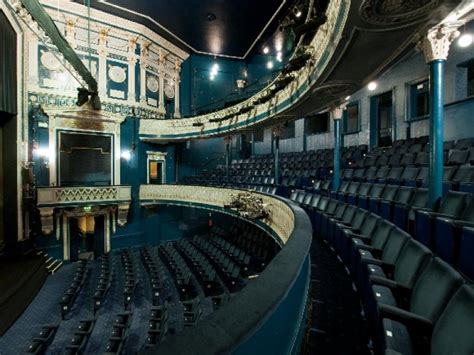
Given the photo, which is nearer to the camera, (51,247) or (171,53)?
(51,247)

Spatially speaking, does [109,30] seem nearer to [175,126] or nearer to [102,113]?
[102,113]

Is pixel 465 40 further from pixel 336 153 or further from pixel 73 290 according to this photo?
pixel 73 290

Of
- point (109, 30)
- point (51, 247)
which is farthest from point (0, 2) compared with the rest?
point (51, 247)

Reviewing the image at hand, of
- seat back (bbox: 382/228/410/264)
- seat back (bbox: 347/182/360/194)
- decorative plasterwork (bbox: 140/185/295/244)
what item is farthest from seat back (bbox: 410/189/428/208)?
decorative plasterwork (bbox: 140/185/295/244)

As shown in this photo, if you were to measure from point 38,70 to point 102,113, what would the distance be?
102 inches

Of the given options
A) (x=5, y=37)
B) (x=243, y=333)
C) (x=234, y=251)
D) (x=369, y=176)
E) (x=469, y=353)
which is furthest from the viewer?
(x=234, y=251)

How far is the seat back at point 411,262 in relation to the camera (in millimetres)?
1996

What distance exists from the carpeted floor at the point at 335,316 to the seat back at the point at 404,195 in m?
1.87

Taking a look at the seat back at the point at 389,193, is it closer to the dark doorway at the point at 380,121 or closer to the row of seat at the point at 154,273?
the row of seat at the point at 154,273

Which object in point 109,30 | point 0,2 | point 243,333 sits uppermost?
point 109,30

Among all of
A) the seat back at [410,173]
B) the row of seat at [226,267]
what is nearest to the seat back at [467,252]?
the seat back at [410,173]

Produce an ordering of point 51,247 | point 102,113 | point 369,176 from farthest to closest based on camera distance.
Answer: point 102,113
point 51,247
point 369,176

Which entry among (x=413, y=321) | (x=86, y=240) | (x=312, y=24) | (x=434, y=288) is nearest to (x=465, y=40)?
(x=312, y=24)

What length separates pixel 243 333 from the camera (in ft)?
Result: 2.32
